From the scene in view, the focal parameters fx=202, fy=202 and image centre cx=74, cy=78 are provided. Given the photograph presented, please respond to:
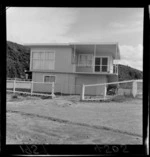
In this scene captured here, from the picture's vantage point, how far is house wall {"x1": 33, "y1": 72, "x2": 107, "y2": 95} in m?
9.97

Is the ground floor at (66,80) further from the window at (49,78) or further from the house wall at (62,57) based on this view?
the house wall at (62,57)

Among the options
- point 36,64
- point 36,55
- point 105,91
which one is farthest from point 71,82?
point 36,55

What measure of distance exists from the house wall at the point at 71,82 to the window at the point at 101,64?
0.43 m

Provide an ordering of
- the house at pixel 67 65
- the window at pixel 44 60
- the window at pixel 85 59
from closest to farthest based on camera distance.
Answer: the house at pixel 67 65
the window at pixel 44 60
the window at pixel 85 59

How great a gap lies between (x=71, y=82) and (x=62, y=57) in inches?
56.7

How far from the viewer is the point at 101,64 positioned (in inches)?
445

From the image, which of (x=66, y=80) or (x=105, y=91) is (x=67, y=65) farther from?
(x=105, y=91)

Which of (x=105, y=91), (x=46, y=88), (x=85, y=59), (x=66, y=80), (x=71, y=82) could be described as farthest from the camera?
(x=85, y=59)

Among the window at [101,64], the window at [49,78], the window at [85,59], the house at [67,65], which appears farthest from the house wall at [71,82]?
the window at [85,59]

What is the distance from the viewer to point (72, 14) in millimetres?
2236

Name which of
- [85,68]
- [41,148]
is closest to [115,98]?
[85,68]

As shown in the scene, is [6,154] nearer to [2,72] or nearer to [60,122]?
[2,72]

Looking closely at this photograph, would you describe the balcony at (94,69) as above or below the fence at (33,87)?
above

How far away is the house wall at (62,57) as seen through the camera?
10.8m
